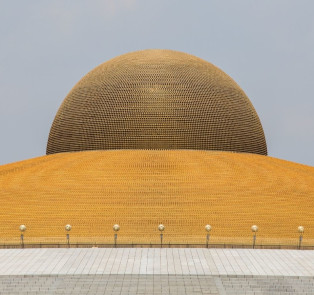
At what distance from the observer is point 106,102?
1000 inches

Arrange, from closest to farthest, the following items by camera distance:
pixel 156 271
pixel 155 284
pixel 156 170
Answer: pixel 155 284
pixel 156 271
pixel 156 170

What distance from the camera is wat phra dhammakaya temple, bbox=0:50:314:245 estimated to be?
17.0 meters

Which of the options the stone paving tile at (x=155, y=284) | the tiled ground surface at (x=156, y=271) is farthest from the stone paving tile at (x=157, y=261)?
the stone paving tile at (x=155, y=284)

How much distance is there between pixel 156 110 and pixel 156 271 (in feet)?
46.4

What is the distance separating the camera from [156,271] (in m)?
11.5

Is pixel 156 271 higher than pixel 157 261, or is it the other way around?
pixel 156 271

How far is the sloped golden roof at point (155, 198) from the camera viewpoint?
1677 centimetres

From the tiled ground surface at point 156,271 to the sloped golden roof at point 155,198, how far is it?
196 centimetres

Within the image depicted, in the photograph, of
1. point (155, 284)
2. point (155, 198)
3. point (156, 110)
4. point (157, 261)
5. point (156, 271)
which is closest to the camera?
point (155, 284)

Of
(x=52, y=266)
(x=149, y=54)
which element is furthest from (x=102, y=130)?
(x=52, y=266)

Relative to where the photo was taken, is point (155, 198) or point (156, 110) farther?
point (156, 110)

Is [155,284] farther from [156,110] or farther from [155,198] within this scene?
[156,110]

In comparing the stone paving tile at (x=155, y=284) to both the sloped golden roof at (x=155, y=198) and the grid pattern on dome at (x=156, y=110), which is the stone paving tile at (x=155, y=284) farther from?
the grid pattern on dome at (x=156, y=110)

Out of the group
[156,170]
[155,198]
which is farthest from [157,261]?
[156,170]
